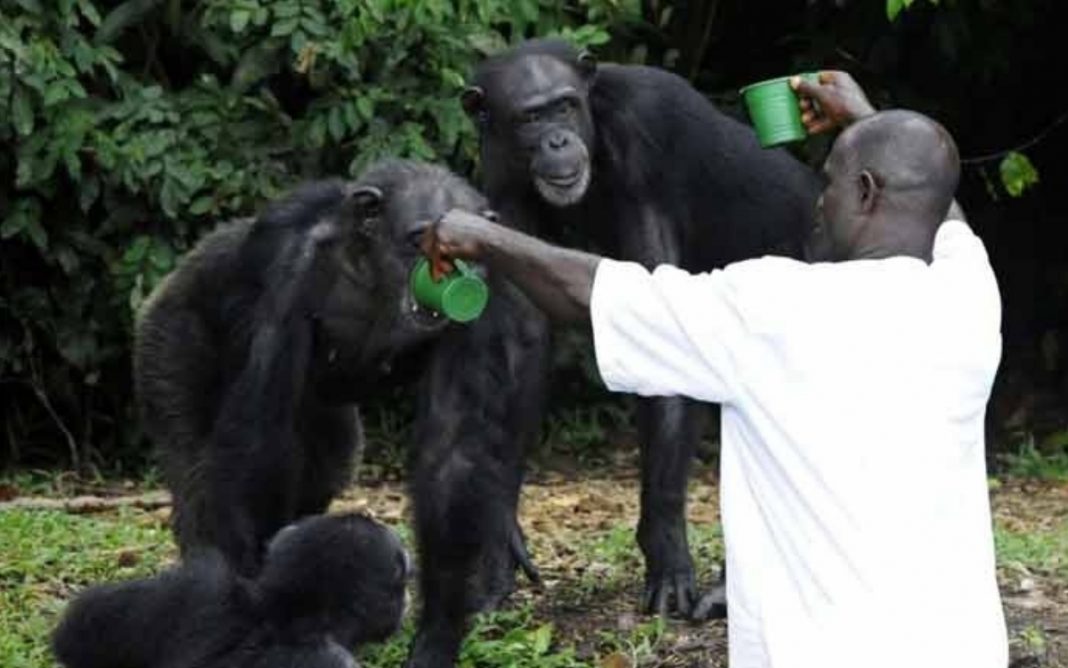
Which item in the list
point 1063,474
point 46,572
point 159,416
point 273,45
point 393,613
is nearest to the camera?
point 393,613

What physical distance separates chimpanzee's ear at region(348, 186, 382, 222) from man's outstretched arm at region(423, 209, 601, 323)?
64.8 inches

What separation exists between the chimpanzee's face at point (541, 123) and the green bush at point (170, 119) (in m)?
2.04

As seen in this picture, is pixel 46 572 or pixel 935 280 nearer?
pixel 935 280

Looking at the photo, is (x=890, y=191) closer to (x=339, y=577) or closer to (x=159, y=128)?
(x=339, y=577)

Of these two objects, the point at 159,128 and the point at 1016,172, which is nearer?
the point at 159,128

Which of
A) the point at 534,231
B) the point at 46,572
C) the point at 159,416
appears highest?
the point at 534,231

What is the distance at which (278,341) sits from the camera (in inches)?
276

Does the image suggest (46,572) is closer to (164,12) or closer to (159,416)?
(159,416)

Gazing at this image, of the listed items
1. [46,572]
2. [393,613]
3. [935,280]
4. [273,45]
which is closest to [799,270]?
[935,280]

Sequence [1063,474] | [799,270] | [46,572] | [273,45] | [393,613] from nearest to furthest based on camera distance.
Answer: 1. [799,270]
2. [393,613]
3. [46,572]
4. [273,45]
5. [1063,474]

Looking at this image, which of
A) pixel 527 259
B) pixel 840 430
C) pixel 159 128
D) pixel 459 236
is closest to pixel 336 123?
pixel 159 128

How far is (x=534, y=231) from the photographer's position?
8.38 meters

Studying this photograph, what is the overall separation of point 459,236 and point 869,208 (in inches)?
37.3

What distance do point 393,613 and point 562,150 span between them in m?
2.40
